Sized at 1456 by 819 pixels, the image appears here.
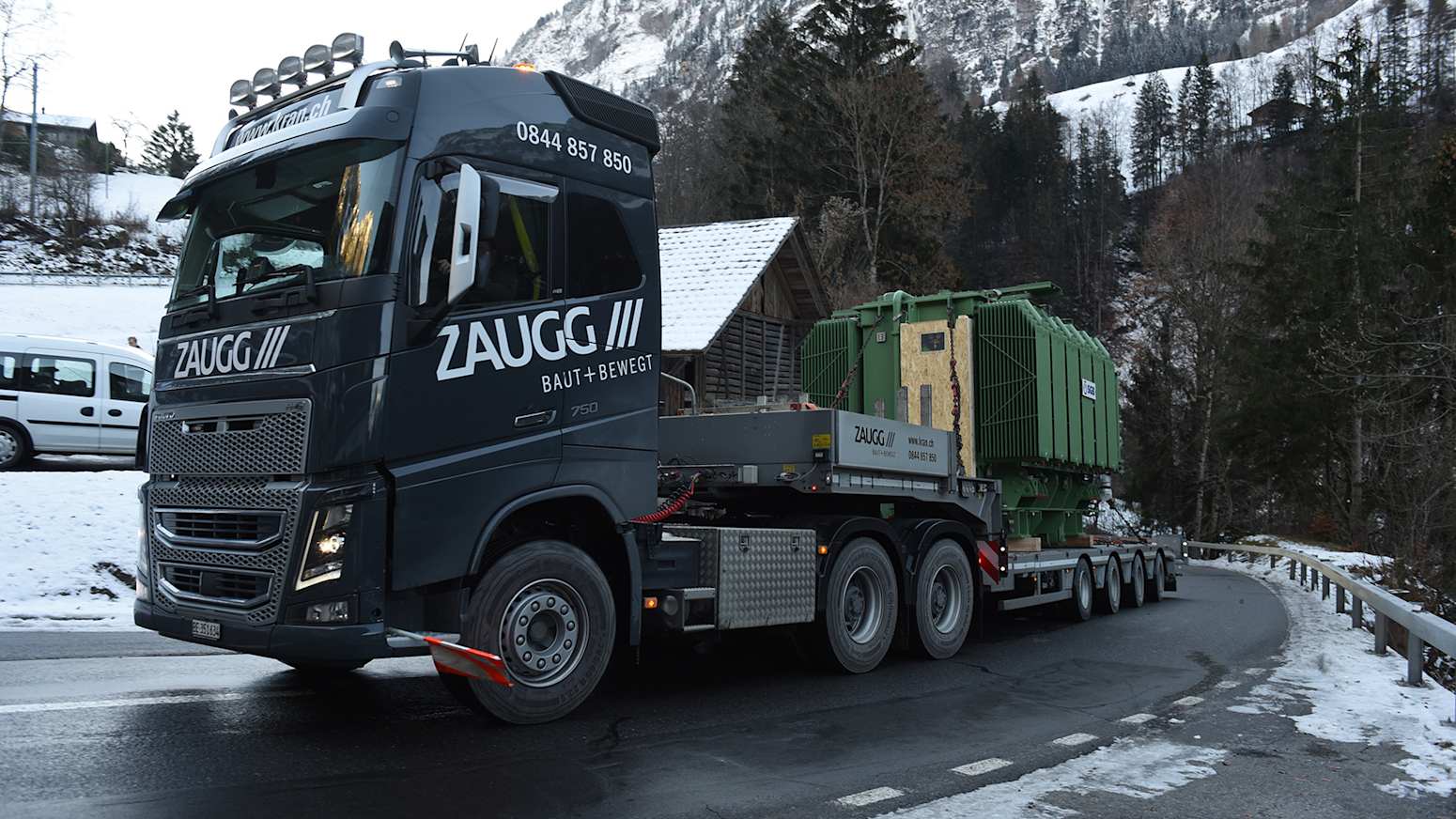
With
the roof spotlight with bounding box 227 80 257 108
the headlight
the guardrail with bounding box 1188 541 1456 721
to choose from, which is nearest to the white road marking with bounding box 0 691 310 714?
the headlight

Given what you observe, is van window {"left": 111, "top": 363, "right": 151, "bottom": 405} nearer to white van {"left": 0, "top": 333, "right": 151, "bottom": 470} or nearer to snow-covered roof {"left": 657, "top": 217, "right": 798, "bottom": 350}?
white van {"left": 0, "top": 333, "right": 151, "bottom": 470}

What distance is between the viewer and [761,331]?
28.3 meters

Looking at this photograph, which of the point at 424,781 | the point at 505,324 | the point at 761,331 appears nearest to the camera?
the point at 424,781

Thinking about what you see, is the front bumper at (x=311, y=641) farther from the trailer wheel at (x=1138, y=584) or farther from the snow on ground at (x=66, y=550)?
the trailer wheel at (x=1138, y=584)

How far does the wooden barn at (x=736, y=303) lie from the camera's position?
23672 mm

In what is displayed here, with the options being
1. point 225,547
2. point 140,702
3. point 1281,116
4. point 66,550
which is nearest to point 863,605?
point 225,547

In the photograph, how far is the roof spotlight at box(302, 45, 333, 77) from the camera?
6352mm

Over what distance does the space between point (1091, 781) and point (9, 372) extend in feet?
52.7

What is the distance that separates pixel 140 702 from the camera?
6270mm

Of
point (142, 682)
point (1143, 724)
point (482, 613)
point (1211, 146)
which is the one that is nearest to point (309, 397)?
point (482, 613)

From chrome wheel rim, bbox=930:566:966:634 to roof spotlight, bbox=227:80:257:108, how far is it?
6.38 meters

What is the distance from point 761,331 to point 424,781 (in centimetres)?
2377

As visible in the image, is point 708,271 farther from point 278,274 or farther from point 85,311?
point 85,311

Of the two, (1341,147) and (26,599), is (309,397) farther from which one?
(1341,147)
